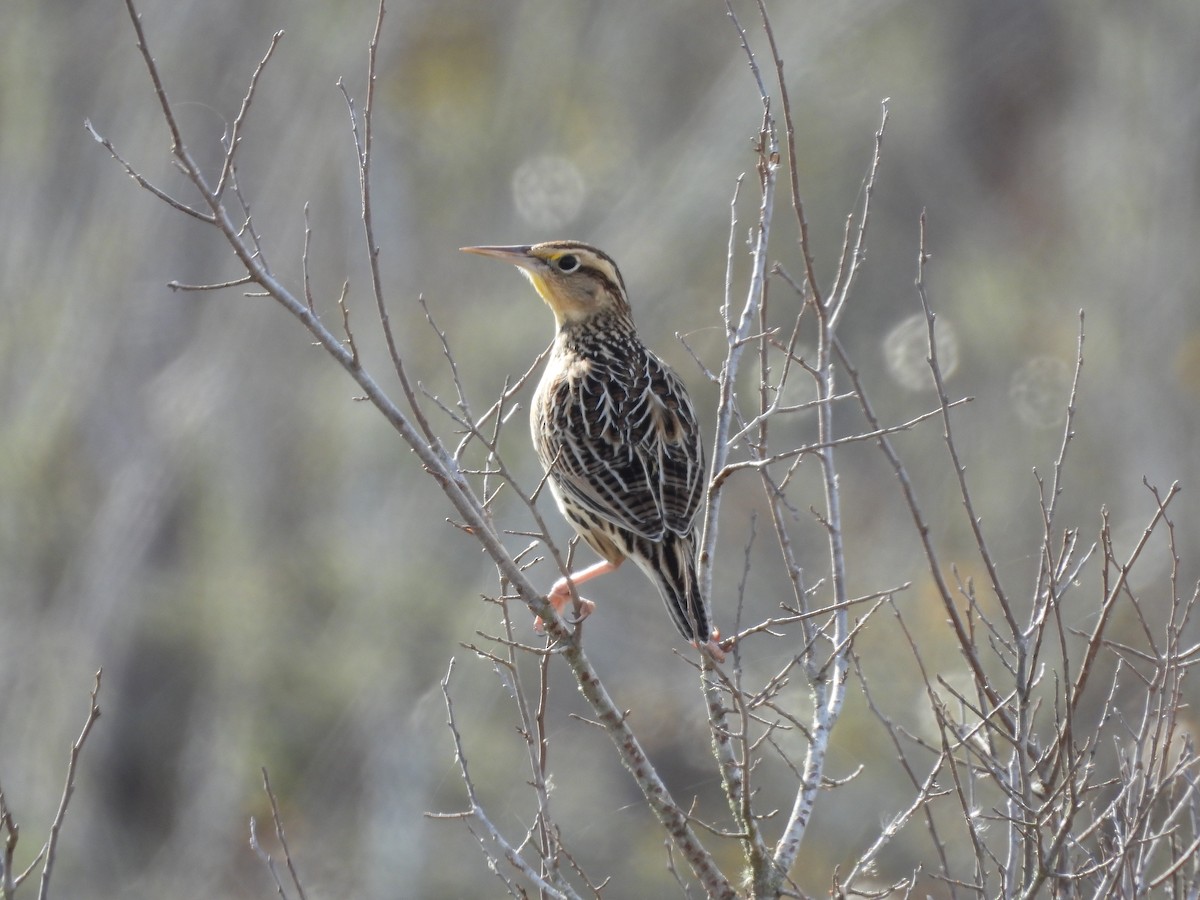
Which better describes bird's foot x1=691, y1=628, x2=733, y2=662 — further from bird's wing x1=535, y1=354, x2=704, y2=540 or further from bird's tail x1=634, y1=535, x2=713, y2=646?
bird's wing x1=535, y1=354, x2=704, y2=540

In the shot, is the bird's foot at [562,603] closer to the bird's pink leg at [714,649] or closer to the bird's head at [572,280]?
the bird's pink leg at [714,649]

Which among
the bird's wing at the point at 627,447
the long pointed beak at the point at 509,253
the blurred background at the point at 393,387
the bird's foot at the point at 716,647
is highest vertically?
the blurred background at the point at 393,387

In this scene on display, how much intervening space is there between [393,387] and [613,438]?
45.9ft

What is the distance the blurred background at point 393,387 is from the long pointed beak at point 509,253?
1160 cm

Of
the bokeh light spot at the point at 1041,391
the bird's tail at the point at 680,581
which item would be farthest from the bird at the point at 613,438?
the bokeh light spot at the point at 1041,391

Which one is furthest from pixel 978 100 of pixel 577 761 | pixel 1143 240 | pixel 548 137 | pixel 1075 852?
pixel 1075 852

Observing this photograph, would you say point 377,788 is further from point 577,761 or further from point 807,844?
point 807,844

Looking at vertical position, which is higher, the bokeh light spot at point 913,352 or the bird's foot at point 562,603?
the bokeh light spot at point 913,352

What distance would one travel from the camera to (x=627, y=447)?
214 inches

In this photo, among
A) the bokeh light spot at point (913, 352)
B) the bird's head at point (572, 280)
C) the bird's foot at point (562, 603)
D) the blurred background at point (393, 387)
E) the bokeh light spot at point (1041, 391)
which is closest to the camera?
the bird's foot at point (562, 603)

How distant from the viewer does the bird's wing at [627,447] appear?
512 cm

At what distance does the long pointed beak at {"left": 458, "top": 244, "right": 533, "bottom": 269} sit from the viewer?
5605mm

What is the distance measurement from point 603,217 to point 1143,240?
6.94m

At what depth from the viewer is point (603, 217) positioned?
2181 cm
